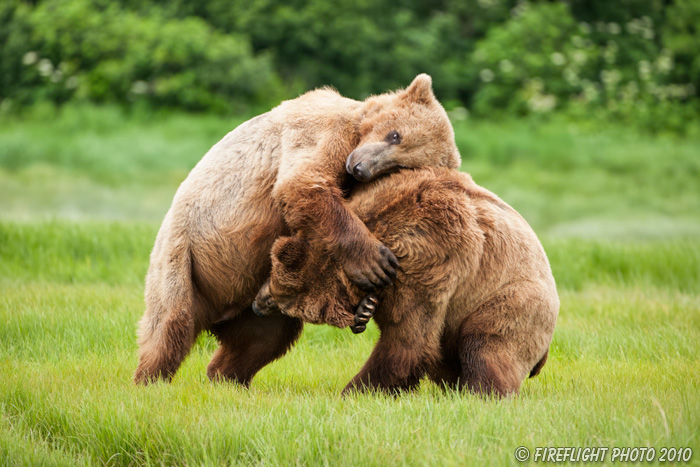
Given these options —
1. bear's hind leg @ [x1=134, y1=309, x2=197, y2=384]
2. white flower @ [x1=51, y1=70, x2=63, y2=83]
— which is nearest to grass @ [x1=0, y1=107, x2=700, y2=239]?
white flower @ [x1=51, y1=70, x2=63, y2=83]

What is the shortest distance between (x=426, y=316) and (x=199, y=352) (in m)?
2.44

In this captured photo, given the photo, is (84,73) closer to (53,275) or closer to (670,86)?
(53,275)

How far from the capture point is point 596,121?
57.6 feet

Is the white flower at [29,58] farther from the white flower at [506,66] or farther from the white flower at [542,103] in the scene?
the white flower at [542,103]

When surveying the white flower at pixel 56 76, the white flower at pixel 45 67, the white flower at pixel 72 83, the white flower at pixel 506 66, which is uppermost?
the white flower at pixel 45 67

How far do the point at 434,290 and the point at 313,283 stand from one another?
640 millimetres

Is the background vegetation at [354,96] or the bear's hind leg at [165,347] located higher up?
the bear's hind leg at [165,347]

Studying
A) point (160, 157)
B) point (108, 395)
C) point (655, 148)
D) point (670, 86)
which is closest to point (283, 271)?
point (108, 395)

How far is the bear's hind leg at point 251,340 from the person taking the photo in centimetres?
510

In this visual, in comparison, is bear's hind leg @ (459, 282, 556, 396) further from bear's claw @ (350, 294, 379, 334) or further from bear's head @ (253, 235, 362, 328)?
bear's head @ (253, 235, 362, 328)

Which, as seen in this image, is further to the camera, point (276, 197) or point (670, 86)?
point (670, 86)

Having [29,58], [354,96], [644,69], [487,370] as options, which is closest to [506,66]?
[644,69]

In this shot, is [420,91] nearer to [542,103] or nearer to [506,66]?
[542,103]

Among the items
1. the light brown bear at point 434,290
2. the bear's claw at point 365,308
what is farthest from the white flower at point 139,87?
the bear's claw at point 365,308
